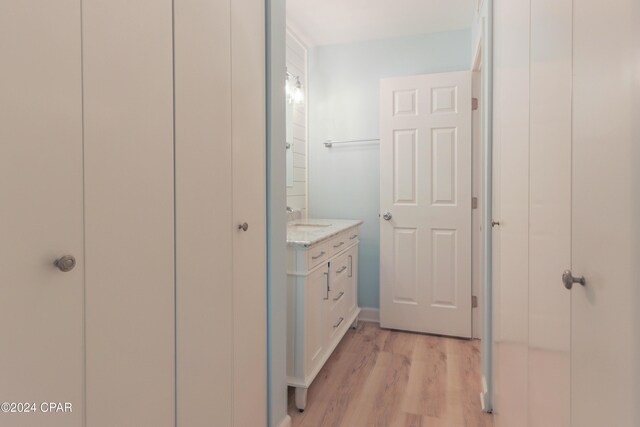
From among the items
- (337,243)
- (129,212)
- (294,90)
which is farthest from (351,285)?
(129,212)

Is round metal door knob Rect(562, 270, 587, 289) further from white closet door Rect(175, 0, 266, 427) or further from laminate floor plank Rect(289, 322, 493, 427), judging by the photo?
laminate floor plank Rect(289, 322, 493, 427)

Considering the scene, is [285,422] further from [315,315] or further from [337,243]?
[337,243]

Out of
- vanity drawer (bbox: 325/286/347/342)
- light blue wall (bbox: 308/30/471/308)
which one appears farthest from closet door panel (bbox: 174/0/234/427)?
light blue wall (bbox: 308/30/471/308)

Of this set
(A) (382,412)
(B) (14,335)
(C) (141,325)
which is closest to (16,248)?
(B) (14,335)

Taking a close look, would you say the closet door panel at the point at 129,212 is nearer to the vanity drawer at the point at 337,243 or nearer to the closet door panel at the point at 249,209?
the closet door panel at the point at 249,209

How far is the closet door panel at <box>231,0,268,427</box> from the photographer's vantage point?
Answer: 1.41 metres

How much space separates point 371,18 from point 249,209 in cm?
223

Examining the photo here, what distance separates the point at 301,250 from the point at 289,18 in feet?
6.38

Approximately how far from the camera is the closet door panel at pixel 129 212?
849 millimetres

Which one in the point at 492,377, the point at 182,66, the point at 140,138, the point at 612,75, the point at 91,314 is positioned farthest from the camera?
the point at 492,377

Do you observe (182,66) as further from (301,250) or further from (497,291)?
(497,291)

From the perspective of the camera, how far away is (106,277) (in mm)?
881

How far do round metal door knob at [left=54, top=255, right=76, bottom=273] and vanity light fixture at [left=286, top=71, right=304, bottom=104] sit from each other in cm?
259

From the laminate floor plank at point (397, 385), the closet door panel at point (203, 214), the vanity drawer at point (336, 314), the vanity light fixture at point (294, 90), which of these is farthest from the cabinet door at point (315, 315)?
the vanity light fixture at point (294, 90)
